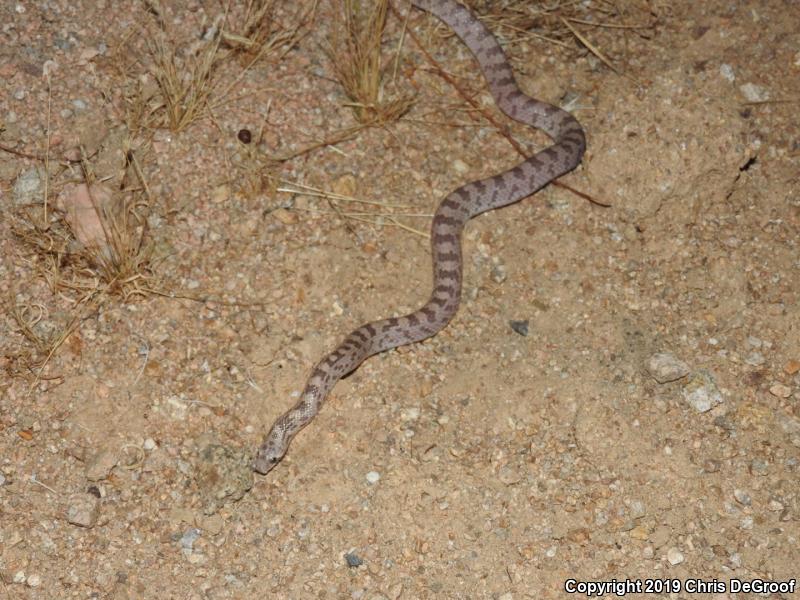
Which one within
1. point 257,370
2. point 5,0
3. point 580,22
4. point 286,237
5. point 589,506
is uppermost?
point 5,0

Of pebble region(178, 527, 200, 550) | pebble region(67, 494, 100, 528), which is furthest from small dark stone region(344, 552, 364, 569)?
pebble region(67, 494, 100, 528)

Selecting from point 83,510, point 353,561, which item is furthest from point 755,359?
point 83,510

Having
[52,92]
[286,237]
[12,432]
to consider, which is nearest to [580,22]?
[286,237]

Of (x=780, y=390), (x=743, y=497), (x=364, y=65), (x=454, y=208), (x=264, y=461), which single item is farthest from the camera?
(x=364, y=65)

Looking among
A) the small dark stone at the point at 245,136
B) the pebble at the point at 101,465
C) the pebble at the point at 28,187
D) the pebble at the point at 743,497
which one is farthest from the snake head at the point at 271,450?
the pebble at the point at 743,497

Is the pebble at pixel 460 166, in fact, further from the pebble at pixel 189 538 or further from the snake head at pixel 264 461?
the pebble at pixel 189 538

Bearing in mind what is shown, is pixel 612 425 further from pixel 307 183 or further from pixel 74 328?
pixel 74 328

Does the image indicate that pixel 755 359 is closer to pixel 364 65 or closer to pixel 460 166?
pixel 460 166
